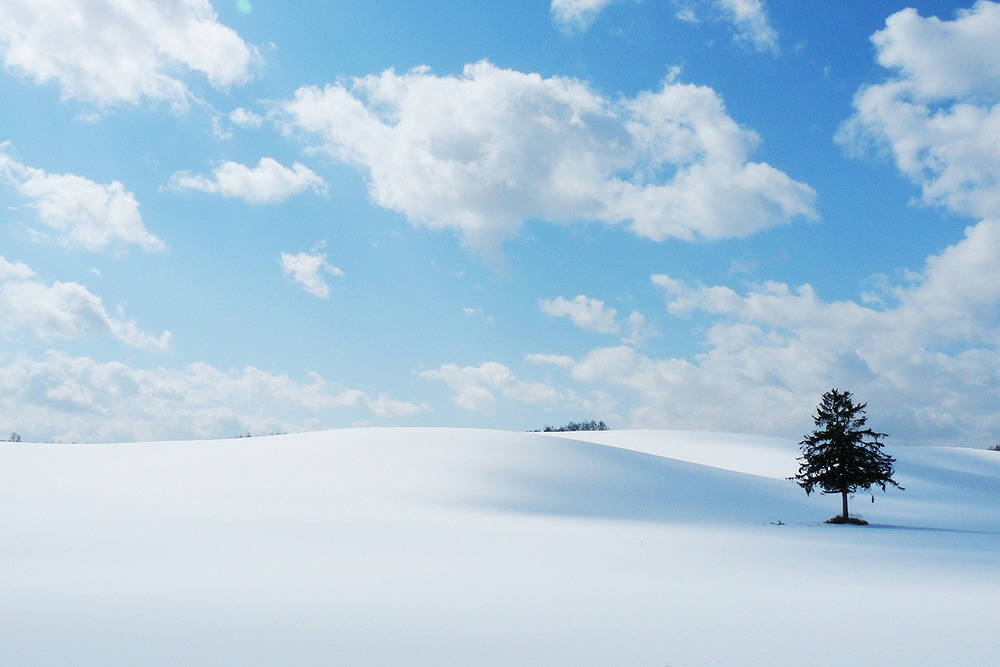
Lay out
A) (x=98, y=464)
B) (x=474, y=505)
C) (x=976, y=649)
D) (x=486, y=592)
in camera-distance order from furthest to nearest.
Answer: (x=98, y=464) → (x=474, y=505) → (x=486, y=592) → (x=976, y=649)

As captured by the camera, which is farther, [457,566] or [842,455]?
[842,455]

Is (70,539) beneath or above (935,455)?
beneath

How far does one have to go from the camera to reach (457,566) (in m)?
20.0

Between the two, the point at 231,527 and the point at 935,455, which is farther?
the point at 935,455

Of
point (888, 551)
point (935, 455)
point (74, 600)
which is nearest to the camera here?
point (74, 600)

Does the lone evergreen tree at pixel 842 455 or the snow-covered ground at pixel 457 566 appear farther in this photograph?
the lone evergreen tree at pixel 842 455

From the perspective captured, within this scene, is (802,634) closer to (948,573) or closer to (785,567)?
(785,567)

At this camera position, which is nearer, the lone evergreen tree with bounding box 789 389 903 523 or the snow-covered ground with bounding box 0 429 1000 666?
the snow-covered ground with bounding box 0 429 1000 666

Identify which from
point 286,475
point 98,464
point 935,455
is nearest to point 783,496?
point 286,475

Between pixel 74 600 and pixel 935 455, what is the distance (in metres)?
96.6

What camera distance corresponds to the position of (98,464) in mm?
46031

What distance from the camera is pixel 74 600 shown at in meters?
14.4

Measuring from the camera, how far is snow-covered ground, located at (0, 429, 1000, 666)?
11516mm

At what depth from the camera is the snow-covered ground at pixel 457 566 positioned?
11516mm
